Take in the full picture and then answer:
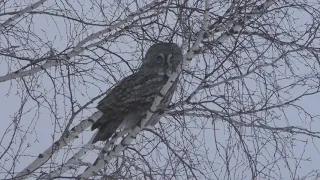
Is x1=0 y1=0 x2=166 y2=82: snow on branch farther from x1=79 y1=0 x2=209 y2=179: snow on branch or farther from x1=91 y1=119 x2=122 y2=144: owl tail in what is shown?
x1=79 y1=0 x2=209 y2=179: snow on branch

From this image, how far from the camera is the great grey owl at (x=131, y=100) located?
514cm

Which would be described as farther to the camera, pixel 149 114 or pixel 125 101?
pixel 125 101

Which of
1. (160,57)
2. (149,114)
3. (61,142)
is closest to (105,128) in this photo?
(61,142)

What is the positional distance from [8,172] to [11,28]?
5.16ft

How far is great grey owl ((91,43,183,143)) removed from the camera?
5141 millimetres

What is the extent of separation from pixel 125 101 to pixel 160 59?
0.55 metres

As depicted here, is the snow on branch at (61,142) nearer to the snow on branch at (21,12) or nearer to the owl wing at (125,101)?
the owl wing at (125,101)

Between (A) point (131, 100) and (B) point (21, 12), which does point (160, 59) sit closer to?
(A) point (131, 100)

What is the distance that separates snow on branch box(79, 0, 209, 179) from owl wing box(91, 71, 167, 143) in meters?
0.35

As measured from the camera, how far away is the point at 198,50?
4.40m

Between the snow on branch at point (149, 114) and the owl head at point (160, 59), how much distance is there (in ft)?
2.60

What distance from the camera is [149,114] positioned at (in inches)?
181

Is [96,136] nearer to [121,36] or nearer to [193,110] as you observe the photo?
[193,110]

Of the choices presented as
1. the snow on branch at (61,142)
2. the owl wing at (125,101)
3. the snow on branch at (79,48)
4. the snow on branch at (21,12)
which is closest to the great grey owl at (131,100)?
the owl wing at (125,101)
